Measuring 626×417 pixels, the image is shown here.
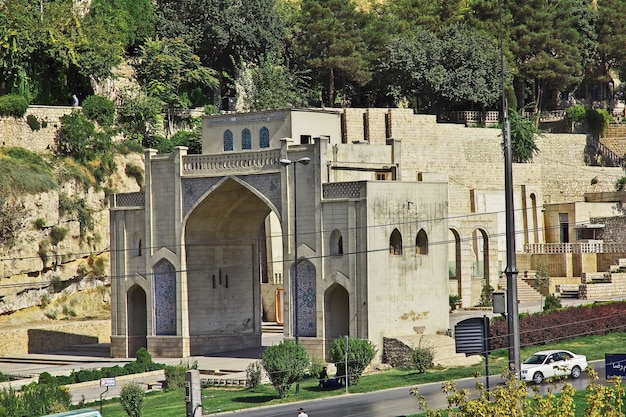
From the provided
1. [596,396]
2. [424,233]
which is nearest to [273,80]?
[424,233]

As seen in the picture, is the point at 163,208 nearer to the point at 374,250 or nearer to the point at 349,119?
the point at 374,250

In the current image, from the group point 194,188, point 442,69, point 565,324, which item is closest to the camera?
point 565,324

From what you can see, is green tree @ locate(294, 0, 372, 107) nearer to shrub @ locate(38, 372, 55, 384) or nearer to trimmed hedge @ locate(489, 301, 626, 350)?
trimmed hedge @ locate(489, 301, 626, 350)

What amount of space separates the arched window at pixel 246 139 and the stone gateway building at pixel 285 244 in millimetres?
39

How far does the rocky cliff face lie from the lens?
5784 centimetres

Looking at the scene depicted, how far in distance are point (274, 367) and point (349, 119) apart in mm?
30909

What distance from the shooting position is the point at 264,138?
5278cm

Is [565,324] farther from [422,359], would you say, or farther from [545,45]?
[545,45]

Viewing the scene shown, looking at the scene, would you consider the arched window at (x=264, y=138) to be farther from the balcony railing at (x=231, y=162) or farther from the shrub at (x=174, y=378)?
the shrub at (x=174, y=378)

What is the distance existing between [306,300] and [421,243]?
14.7ft

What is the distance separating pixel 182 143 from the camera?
70.1 meters

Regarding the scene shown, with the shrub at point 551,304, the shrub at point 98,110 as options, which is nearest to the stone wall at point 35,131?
the shrub at point 98,110

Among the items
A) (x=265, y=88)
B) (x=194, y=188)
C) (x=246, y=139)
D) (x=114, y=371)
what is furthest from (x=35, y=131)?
(x=114, y=371)

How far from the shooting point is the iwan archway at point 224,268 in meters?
51.8
